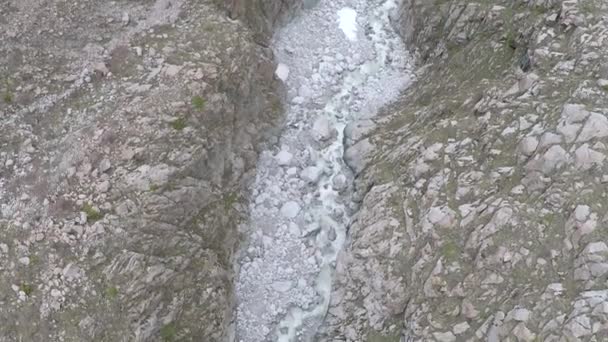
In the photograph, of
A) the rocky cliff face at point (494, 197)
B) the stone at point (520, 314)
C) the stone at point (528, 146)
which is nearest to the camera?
the stone at point (520, 314)

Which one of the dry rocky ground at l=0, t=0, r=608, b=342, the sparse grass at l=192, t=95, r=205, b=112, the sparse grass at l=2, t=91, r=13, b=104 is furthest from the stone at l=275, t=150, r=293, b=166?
the sparse grass at l=2, t=91, r=13, b=104

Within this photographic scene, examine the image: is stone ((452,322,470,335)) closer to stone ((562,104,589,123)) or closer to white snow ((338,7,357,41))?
stone ((562,104,589,123))

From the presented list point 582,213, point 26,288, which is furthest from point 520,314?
point 26,288

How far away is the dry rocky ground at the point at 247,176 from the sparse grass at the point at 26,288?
56 mm

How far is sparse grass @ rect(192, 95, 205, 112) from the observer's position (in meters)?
22.6

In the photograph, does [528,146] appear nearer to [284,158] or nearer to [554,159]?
[554,159]

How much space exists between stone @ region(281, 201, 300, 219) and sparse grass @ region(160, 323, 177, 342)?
607 cm

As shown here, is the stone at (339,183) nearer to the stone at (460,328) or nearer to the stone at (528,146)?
the stone at (528,146)

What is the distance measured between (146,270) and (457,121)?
1208 centimetres

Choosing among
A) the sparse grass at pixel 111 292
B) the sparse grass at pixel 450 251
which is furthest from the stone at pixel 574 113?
the sparse grass at pixel 111 292

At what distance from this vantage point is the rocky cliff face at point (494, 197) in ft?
55.6

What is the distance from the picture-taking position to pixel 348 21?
29.2m

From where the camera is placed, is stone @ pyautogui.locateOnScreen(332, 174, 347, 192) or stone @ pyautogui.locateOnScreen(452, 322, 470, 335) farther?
stone @ pyautogui.locateOnScreen(332, 174, 347, 192)

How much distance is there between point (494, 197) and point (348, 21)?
1334 cm
